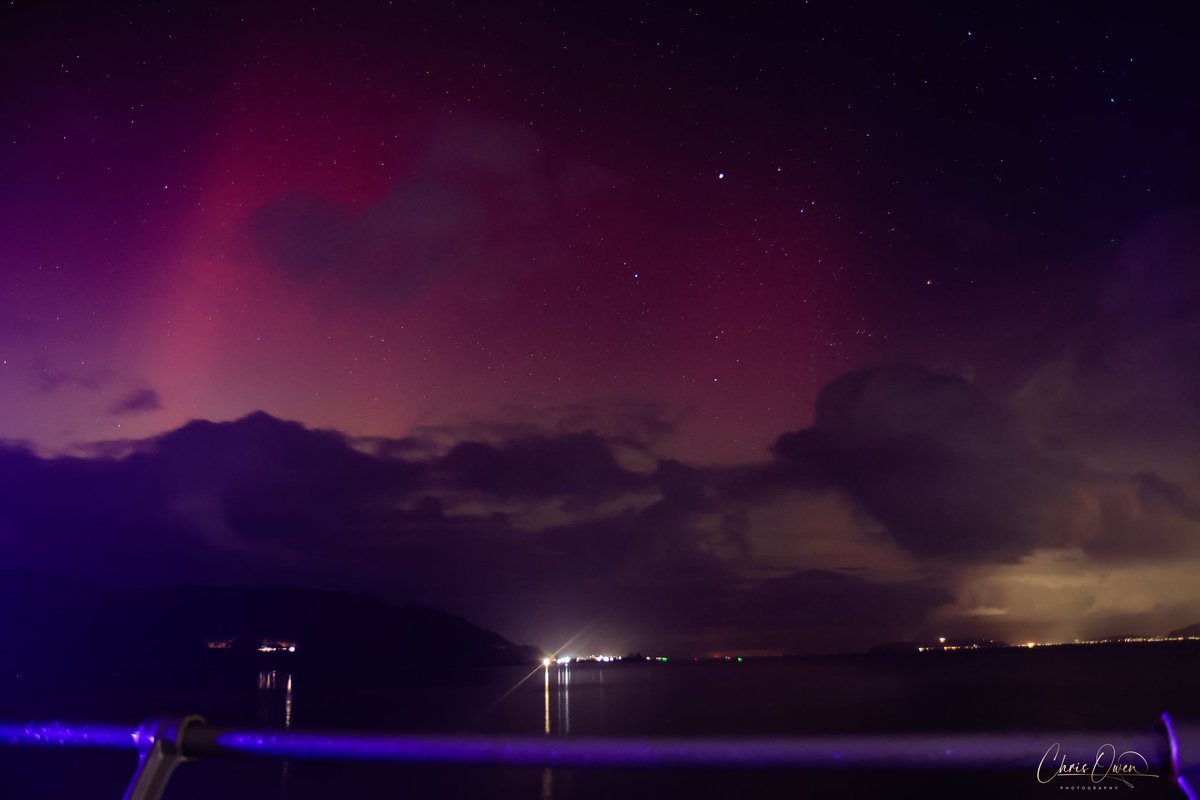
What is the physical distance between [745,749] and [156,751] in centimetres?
104

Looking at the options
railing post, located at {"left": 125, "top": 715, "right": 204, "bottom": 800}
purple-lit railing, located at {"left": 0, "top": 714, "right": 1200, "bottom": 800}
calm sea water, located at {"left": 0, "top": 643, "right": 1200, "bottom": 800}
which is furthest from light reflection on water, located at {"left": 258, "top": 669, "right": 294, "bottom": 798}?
purple-lit railing, located at {"left": 0, "top": 714, "right": 1200, "bottom": 800}

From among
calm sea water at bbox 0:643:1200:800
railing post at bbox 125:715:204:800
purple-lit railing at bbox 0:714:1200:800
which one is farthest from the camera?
calm sea water at bbox 0:643:1200:800

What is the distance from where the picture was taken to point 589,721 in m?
64.3

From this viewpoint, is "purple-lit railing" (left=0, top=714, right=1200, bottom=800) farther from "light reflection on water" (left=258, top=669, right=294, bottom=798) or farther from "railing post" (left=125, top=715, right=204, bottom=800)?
"light reflection on water" (left=258, top=669, right=294, bottom=798)

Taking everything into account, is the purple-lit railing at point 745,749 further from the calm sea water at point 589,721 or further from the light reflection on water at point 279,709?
the light reflection on water at point 279,709

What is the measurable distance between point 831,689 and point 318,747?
107 m

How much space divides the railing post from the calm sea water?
10 centimetres

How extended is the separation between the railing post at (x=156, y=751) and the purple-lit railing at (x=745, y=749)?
0.30 feet

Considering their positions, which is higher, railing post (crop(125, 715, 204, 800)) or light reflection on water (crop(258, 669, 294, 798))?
railing post (crop(125, 715, 204, 800))

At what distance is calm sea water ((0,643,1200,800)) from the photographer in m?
34.4

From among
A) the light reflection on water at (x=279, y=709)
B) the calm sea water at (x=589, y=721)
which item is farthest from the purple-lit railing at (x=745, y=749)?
the light reflection on water at (x=279, y=709)

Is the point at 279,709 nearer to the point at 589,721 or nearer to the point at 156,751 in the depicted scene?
the point at 589,721

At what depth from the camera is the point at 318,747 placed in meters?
1.38

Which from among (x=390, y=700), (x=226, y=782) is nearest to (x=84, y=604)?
(x=390, y=700)
